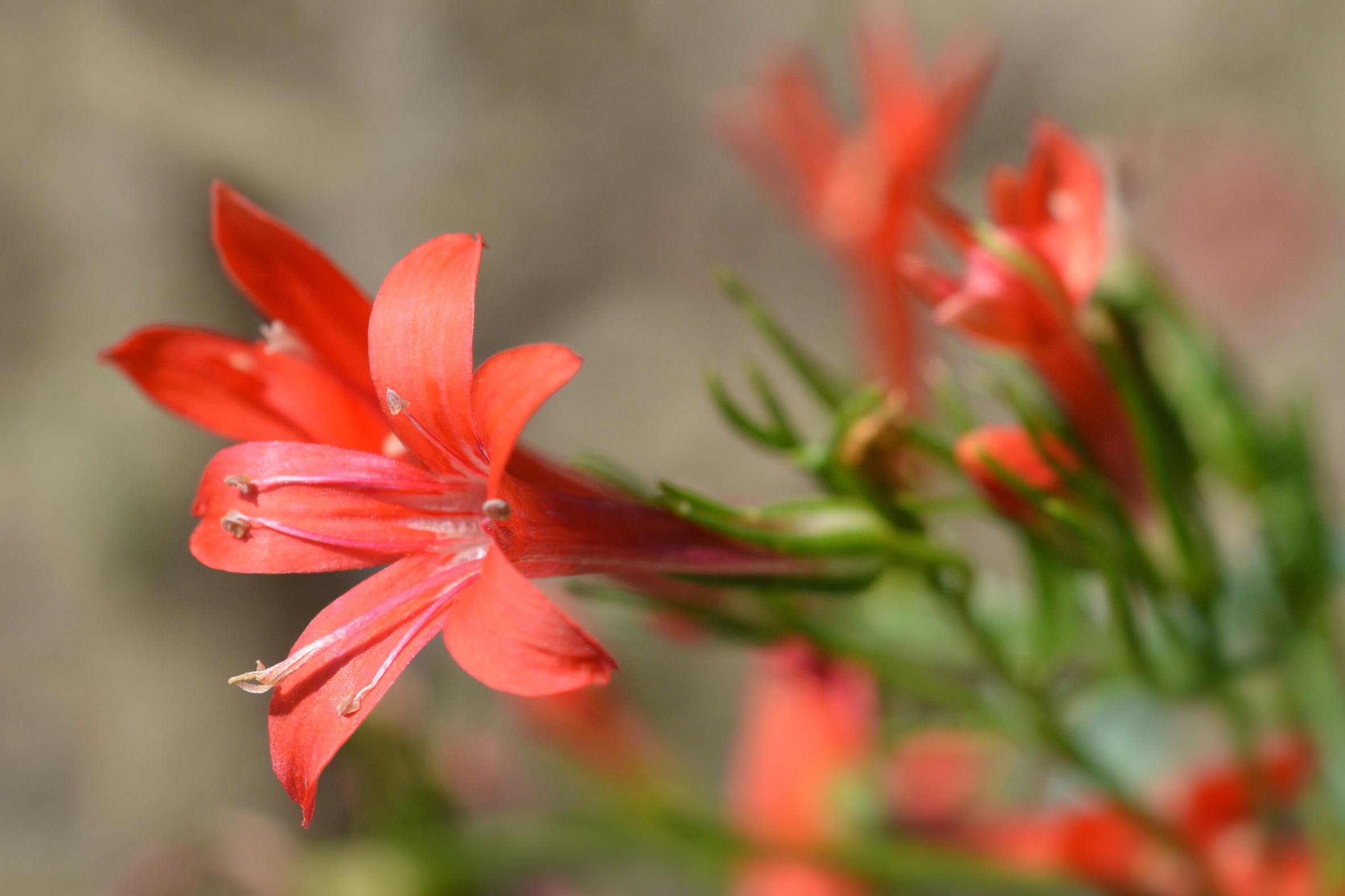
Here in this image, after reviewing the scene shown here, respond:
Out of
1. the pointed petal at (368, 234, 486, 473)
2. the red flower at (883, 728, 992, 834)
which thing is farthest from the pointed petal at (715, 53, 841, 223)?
the pointed petal at (368, 234, 486, 473)

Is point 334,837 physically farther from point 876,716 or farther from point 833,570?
point 833,570

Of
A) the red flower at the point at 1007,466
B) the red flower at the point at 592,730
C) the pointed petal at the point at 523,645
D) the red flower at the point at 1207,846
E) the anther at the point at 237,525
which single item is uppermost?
the anther at the point at 237,525

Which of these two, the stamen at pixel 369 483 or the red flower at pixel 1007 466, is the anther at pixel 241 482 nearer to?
the stamen at pixel 369 483

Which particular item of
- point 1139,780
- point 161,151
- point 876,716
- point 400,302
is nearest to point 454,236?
point 400,302

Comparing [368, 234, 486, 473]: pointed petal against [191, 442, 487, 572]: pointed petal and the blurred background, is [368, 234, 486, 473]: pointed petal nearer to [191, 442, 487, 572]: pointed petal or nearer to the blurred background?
[191, 442, 487, 572]: pointed petal

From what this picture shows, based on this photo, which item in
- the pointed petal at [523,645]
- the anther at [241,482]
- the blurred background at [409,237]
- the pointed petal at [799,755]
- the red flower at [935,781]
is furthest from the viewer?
the blurred background at [409,237]

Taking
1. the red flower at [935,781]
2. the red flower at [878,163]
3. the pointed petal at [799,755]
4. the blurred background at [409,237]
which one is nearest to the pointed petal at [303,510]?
the pointed petal at [799,755]
